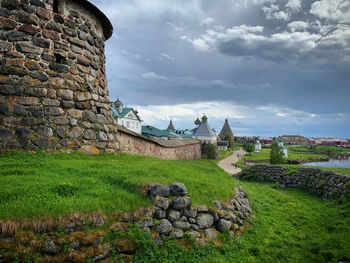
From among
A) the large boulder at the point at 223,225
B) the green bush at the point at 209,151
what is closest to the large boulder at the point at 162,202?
the large boulder at the point at 223,225

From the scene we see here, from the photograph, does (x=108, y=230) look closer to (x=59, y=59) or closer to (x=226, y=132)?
(x=59, y=59)

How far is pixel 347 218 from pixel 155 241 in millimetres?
7646

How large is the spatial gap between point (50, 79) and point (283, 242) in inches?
353

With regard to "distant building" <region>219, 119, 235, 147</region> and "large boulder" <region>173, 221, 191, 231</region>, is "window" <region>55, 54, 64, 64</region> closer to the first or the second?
"large boulder" <region>173, 221, 191, 231</region>

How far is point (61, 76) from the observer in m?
7.41

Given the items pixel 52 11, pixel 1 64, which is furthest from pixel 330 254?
pixel 52 11

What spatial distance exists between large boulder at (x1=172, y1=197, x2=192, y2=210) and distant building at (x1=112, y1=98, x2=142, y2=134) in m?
38.2

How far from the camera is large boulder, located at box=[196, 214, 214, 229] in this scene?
192 inches

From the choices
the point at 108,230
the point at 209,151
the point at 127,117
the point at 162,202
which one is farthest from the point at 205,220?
Answer: the point at 127,117

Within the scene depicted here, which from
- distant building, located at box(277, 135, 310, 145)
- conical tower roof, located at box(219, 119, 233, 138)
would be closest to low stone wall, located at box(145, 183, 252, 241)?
conical tower roof, located at box(219, 119, 233, 138)

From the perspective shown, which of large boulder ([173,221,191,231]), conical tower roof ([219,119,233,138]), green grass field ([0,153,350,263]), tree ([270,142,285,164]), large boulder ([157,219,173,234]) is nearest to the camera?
green grass field ([0,153,350,263])

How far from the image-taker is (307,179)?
12953mm

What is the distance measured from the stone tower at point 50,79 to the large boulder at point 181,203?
4524 mm

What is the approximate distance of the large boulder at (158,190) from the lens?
480 cm
